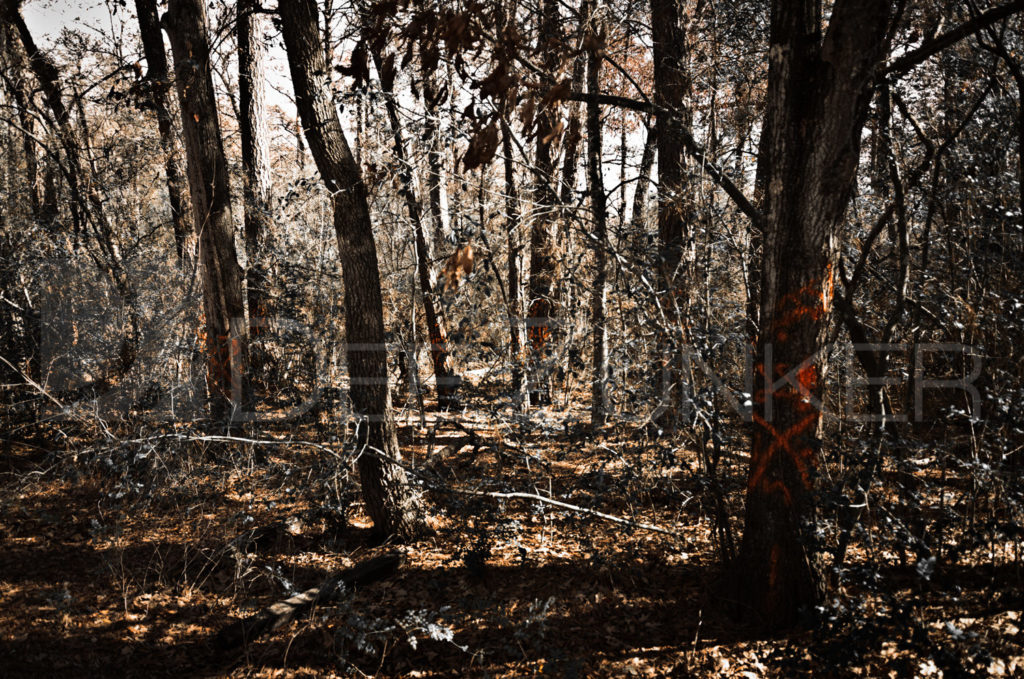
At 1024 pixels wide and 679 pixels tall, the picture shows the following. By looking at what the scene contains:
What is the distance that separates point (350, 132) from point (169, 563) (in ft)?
29.3

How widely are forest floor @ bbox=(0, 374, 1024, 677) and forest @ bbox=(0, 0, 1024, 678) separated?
0.04 meters

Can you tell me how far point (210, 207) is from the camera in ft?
25.2

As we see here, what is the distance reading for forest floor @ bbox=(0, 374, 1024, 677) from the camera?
4.41 meters

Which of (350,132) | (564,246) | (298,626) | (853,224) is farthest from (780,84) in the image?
(350,132)

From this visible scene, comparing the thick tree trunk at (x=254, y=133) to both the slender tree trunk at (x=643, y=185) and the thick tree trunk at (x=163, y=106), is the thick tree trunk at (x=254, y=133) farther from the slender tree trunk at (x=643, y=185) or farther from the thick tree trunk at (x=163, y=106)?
the slender tree trunk at (x=643, y=185)

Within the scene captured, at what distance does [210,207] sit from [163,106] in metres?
3.24

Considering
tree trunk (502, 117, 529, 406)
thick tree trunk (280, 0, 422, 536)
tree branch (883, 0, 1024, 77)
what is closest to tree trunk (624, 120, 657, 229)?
tree trunk (502, 117, 529, 406)

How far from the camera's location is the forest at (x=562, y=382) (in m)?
4.08

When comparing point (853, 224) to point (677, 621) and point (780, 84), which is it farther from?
point (677, 621)

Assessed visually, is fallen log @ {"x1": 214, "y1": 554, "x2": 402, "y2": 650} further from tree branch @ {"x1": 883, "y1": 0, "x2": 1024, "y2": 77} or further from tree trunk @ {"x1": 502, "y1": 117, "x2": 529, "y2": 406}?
tree branch @ {"x1": 883, "y1": 0, "x2": 1024, "y2": 77}

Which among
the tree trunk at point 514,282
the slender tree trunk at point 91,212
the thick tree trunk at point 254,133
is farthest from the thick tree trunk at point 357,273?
the thick tree trunk at point 254,133

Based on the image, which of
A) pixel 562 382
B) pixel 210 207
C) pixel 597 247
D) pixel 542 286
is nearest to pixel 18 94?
pixel 210 207

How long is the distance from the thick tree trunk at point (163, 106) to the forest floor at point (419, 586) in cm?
490

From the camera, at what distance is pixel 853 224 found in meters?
7.56
